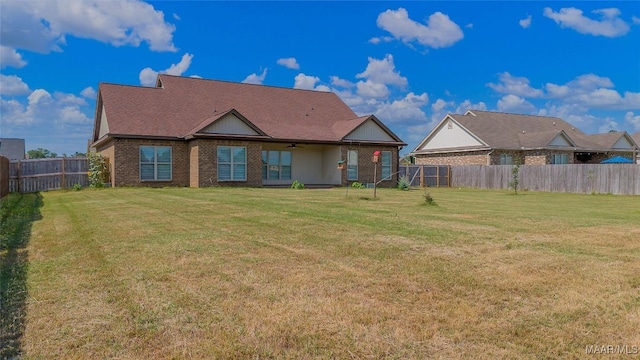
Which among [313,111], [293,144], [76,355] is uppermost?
[313,111]

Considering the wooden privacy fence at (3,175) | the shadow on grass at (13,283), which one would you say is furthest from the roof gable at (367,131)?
the shadow on grass at (13,283)

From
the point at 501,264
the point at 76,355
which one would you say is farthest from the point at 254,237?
the point at 76,355

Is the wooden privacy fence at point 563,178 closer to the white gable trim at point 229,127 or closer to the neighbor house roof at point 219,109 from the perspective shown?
the neighbor house roof at point 219,109

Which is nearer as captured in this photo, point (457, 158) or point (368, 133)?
point (368, 133)

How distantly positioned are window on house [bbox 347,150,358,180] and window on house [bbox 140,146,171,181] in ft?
33.1

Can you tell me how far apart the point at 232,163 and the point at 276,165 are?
371 cm

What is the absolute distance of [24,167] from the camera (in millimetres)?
20984

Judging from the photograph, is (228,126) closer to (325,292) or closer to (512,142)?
(325,292)

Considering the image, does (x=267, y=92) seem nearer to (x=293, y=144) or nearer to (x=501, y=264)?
(x=293, y=144)

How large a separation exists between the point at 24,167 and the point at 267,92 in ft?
47.8

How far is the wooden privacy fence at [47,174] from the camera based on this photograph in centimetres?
2073

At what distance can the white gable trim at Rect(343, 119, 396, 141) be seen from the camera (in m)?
26.3

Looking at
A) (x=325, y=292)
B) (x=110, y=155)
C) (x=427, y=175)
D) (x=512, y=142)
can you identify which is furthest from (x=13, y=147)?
(x=325, y=292)

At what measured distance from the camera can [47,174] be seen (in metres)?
21.6
